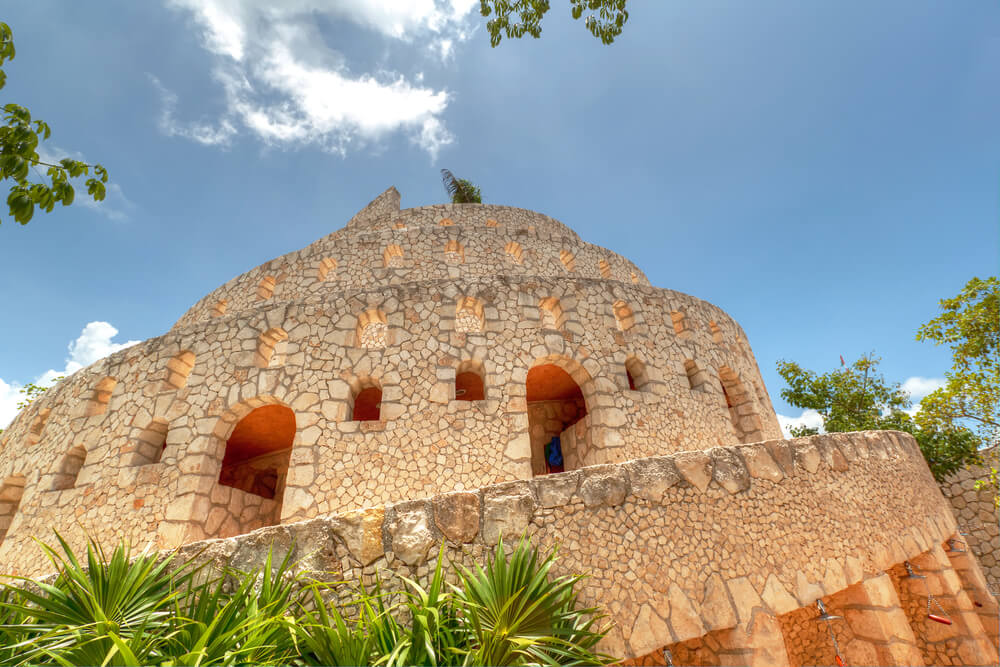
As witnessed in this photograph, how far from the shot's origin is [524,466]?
8.02m

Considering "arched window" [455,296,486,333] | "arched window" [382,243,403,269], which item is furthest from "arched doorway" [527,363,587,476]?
"arched window" [382,243,403,269]

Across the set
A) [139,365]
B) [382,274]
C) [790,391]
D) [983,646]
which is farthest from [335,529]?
[790,391]

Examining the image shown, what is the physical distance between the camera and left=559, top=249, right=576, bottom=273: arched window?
52.4 feet

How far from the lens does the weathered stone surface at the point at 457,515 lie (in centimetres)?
443

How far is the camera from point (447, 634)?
343 centimetres

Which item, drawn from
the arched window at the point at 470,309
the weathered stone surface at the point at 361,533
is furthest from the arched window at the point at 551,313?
the weathered stone surface at the point at 361,533

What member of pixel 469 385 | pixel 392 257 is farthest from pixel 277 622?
pixel 392 257

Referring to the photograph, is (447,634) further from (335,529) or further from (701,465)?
(701,465)

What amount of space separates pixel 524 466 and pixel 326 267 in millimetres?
10314

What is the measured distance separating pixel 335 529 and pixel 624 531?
10.0 ft

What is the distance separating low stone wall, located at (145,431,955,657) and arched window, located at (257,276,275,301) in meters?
11.9

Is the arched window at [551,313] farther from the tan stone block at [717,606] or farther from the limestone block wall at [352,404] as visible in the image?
the tan stone block at [717,606]

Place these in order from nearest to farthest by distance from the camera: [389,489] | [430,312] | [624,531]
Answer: [624,531] → [389,489] → [430,312]

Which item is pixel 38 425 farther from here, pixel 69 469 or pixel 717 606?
pixel 717 606
